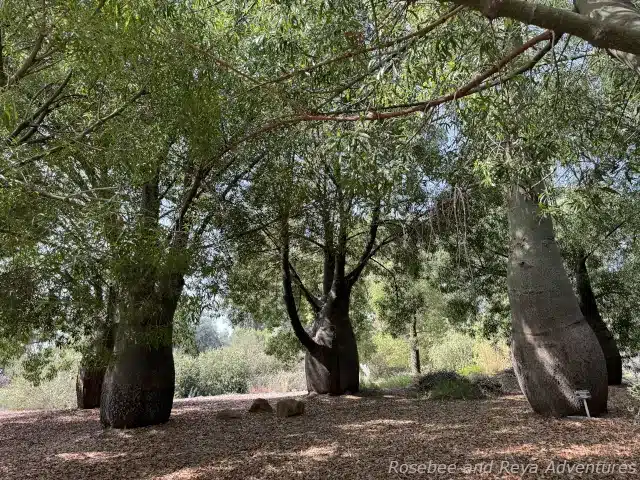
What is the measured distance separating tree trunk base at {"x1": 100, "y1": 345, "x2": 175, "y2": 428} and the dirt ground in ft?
0.61

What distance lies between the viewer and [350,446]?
4.52 meters

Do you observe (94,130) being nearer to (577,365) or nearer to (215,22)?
(215,22)

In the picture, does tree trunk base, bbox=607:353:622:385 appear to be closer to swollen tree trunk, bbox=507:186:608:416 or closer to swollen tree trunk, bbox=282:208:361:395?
swollen tree trunk, bbox=507:186:608:416

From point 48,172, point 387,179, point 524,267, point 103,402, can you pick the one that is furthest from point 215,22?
point 103,402

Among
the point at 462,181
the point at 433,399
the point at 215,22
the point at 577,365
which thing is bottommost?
the point at 433,399

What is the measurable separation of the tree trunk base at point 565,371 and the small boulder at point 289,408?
300 cm

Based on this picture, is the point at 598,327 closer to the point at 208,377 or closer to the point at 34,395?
the point at 208,377

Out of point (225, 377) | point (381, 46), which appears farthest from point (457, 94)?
point (225, 377)

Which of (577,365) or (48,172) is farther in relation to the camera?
(577,365)

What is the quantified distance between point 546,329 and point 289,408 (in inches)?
137

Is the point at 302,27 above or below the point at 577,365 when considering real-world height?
above

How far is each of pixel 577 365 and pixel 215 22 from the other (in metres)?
5.16

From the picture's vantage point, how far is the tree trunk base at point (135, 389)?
606 centimetres

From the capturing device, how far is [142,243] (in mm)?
4316
